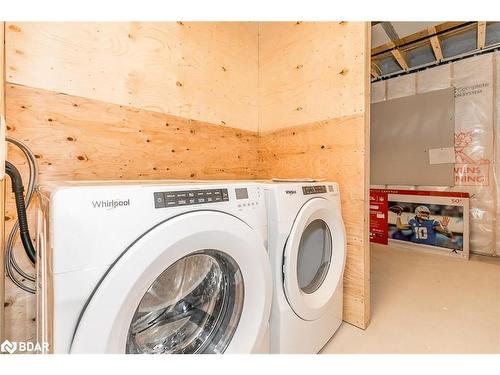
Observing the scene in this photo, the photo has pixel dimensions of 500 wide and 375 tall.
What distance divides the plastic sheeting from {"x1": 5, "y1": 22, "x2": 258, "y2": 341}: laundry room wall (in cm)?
224

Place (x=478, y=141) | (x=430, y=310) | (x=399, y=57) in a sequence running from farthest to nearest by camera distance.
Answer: (x=399, y=57), (x=478, y=141), (x=430, y=310)

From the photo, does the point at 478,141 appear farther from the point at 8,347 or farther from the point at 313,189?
the point at 8,347

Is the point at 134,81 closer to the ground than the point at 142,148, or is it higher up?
higher up

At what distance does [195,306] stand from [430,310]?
146 cm

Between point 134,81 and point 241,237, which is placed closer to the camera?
point 241,237

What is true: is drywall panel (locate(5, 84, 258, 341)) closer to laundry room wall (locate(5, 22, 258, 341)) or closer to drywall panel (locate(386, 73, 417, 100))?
laundry room wall (locate(5, 22, 258, 341))

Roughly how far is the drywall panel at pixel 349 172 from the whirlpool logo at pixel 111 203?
1153 millimetres

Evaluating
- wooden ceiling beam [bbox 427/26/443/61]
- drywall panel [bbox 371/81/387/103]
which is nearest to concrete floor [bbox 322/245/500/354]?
drywall panel [bbox 371/81/387/103]

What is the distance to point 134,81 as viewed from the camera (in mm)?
1203

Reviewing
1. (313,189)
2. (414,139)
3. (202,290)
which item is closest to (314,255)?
(313,189)

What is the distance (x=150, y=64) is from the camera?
125cm

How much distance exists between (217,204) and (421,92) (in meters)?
3.06
